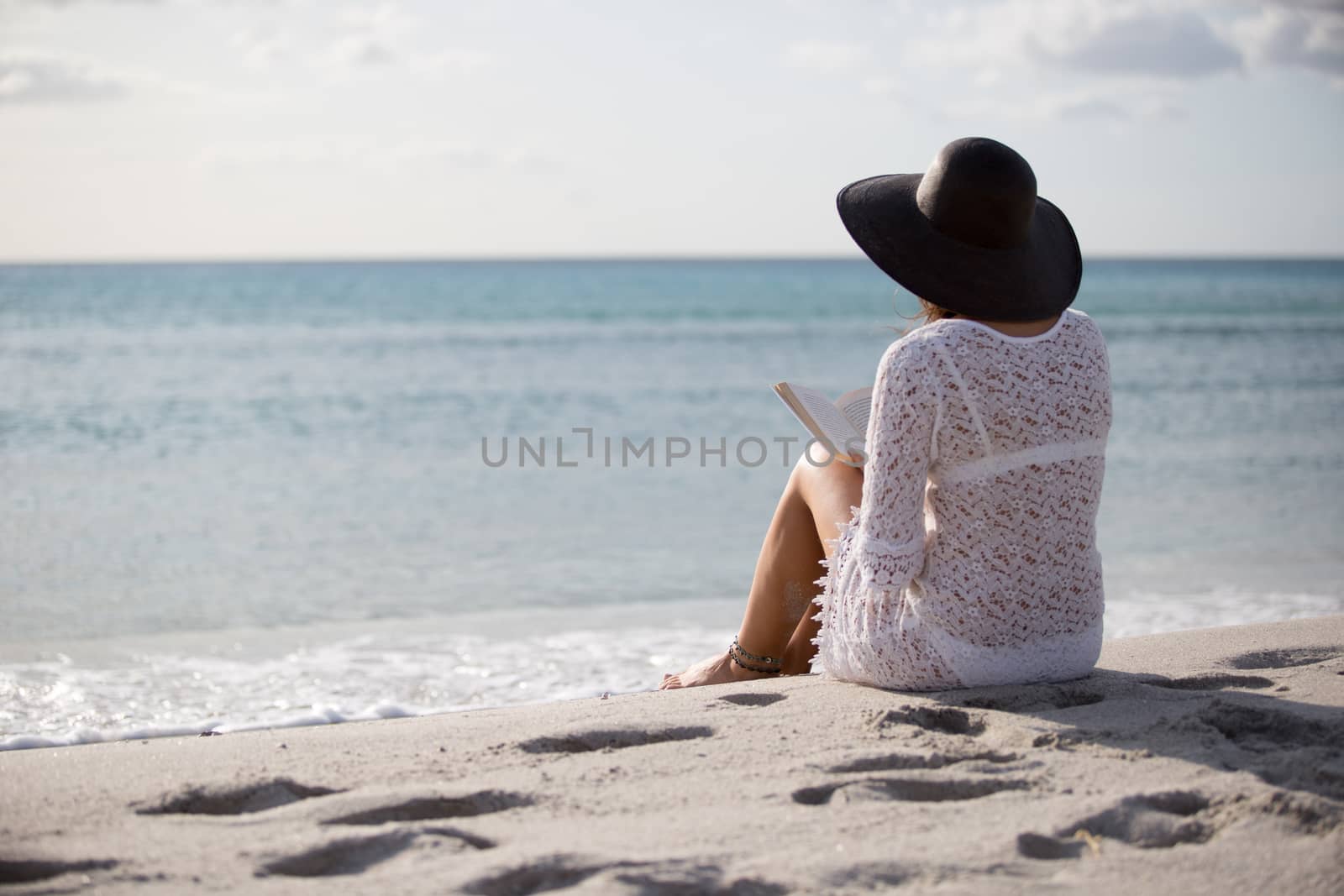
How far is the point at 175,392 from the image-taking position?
13.8 metres

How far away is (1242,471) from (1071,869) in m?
8.02

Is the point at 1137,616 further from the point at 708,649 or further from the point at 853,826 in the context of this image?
the point at 853,826

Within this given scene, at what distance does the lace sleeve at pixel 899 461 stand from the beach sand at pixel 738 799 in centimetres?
35

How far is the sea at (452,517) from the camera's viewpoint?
4.28 meters

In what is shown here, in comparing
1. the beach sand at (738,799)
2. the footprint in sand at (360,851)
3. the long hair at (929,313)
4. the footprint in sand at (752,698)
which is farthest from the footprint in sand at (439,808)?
the long hair at (929,313)

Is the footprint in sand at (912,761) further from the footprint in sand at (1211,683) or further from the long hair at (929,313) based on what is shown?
the long hair at (929,313)

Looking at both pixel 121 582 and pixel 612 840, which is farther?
pixel 121 582

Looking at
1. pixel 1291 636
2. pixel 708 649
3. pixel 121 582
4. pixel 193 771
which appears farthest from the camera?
pixel 121 582

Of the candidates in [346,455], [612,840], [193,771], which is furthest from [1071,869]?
[346,455]

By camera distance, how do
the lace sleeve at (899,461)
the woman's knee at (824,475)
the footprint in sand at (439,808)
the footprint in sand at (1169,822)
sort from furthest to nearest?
the woman's knee at (824,475) → the lace sleeve at (899,461) → the footprint in sand at (439,808) → the footprint in sand at (1169,822)

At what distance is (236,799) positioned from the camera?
2.17 metres

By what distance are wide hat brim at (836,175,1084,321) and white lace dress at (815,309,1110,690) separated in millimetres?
63

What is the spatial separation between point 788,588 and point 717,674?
328mm

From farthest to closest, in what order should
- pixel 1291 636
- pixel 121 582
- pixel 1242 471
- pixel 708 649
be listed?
1. pixel 1242 471
2. pixel 121 582
3. pixel 708 649
4. pixel 1291 636
